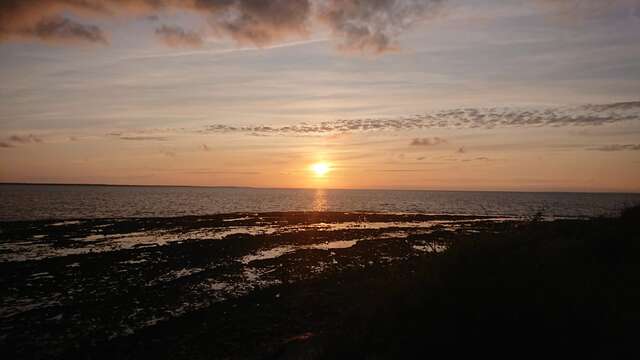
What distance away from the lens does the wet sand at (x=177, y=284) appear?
15.4m

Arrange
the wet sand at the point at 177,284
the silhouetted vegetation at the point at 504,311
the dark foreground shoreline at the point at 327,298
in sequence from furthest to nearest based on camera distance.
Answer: the wet sand at the point at 177,284 → the dark foreground shoreline at the point at 327,298 → the silhouetted vegetation at the point at 504,311

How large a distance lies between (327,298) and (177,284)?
8.45 metres

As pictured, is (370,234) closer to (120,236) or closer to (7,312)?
(120,236)

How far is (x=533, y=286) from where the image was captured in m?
9.87

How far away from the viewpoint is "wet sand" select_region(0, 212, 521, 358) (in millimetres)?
15414

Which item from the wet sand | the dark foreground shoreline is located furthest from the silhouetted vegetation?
the wet sand

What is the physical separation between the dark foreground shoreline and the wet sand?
10 cm

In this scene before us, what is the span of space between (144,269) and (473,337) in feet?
76.9

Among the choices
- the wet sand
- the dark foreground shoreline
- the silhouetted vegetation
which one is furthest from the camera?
the wet sand

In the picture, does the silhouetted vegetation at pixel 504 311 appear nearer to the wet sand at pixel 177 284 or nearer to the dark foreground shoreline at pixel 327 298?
the dark foreground shoreline at pixel 327 298

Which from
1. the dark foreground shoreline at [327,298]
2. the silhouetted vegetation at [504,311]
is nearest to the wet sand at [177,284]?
the dark foreground shoreline at [327,298]

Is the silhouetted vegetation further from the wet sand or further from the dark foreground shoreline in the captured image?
the wet sand

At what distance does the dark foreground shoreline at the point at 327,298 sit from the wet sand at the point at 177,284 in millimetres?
95

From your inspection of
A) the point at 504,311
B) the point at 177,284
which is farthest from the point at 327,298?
the point at 504,311
